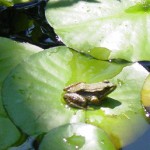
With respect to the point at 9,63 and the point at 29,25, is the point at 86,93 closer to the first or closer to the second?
the point at 9,63

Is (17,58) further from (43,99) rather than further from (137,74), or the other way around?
(137,74)

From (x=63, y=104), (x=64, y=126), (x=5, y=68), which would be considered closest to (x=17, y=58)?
(x=5, y=68)

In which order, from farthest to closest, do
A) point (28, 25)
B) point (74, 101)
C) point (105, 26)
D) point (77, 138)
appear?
1. point (28, 25)
2. point (105, 26)
3. point (74, 101)
4. point (77, 138)

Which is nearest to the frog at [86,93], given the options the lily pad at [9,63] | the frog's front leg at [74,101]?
the frog's front leg at [74,101]

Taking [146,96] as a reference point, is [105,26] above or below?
above

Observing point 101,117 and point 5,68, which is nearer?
point 101,117

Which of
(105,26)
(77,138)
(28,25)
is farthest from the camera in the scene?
(28,25)

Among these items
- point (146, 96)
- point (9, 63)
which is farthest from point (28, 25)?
point (146, 96)

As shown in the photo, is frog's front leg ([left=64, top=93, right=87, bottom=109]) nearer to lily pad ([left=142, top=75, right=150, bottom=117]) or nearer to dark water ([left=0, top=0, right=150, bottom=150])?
lily pad ([left=142, top=75, right=150, bottom=117])
